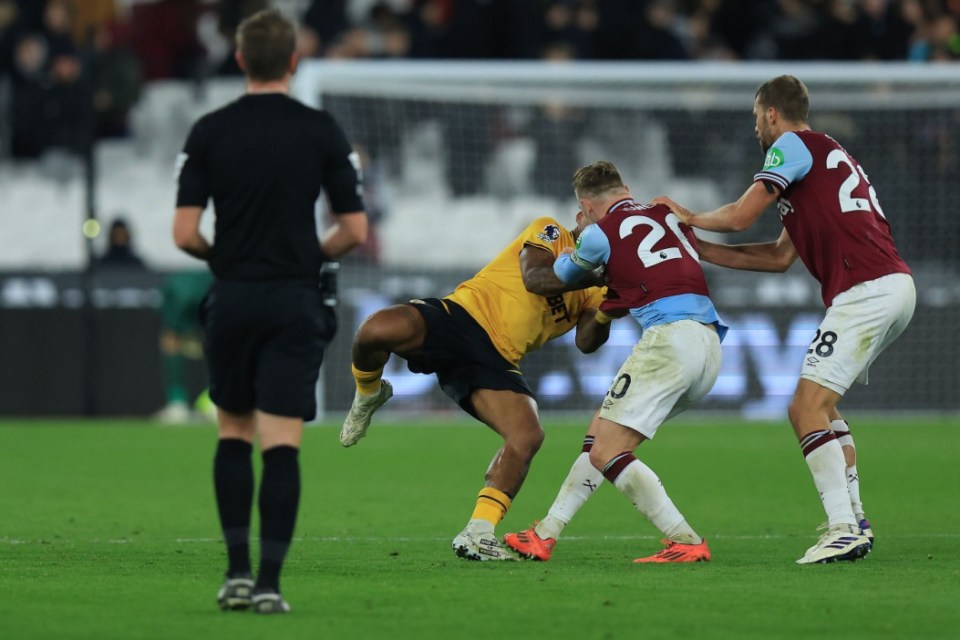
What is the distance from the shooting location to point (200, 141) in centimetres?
551

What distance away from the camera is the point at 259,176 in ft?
18.0

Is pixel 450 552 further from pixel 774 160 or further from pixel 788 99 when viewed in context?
pixel 788 99

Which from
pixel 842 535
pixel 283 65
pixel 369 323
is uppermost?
pixel 283 65

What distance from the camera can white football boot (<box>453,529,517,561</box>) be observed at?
7312mm

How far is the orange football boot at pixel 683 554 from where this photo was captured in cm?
713

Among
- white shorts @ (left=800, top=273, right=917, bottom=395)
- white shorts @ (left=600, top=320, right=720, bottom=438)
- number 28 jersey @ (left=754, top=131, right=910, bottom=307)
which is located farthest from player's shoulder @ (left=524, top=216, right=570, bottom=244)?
white shorts @ (left=800, top=273, right=917, bottom=395)

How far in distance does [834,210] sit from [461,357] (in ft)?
6.43

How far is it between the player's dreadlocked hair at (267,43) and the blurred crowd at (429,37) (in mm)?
14247

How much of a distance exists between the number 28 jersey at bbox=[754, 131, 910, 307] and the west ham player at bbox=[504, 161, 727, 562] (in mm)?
553

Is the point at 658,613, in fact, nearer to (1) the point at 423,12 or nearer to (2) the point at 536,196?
(2) the point at 536,196

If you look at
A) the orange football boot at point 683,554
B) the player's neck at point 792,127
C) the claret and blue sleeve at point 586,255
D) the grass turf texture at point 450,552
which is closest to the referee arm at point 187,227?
the grass turf texture at point 450,552

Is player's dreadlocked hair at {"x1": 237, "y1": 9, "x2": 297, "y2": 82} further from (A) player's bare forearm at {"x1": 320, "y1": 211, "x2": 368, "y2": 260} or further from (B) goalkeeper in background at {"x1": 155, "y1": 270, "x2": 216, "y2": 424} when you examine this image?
(B) goalkeeper in background at {"x1": 155, "y1": 270, "x2": 216, "y2": 424}

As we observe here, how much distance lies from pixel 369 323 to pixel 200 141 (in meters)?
2.76

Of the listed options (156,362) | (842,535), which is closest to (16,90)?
(156,362)
